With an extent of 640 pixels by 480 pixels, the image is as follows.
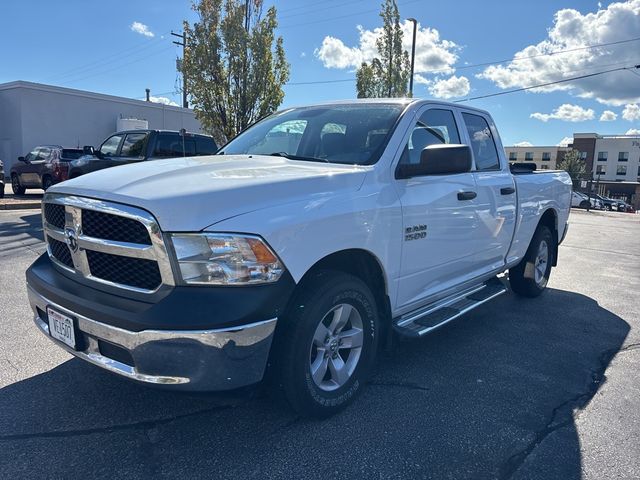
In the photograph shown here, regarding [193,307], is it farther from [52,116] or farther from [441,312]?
[52,116]

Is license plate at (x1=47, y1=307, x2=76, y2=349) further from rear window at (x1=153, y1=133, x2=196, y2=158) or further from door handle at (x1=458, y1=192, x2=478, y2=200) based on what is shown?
rear window at (x1=153, y1=133, x2=196, y2=158)

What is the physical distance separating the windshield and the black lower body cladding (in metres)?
1.29

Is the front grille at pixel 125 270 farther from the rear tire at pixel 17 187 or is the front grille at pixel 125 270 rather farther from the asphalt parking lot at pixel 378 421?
the rear tire at pixel 17 187

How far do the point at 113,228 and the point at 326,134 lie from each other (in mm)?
1847

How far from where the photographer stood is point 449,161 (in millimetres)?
3234

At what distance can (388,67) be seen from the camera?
18.4 meters

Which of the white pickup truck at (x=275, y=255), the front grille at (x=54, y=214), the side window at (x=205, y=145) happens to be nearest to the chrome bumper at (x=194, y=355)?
the white pickup truck at (x=275, y=255)

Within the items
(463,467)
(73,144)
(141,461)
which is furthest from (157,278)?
(73,144)

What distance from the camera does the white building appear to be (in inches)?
874

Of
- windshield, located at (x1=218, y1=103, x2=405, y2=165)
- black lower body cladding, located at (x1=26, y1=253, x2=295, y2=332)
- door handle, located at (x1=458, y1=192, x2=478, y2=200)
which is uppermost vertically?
windshield, located at (x1=218, y1=103, x2=405, y2=165)

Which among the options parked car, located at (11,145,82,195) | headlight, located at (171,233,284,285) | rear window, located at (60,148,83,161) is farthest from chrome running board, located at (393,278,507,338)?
rear window, located at (60,148,83,161)

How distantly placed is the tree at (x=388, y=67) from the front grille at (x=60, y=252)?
16.6 metres

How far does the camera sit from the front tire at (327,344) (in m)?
2.57

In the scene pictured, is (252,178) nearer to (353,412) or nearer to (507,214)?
(353,412)
